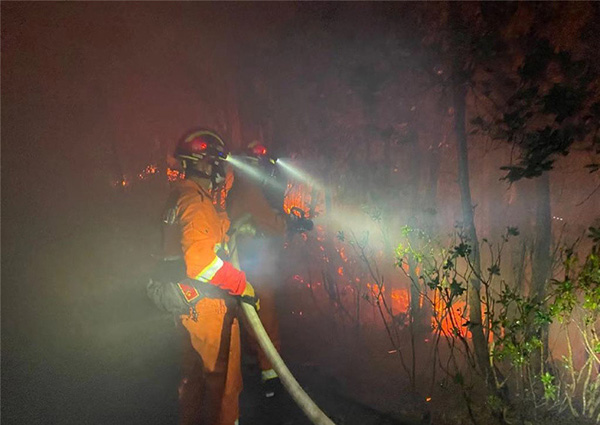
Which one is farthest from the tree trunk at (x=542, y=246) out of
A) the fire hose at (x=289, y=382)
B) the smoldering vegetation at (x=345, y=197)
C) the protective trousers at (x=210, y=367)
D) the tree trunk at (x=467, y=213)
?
the protective trousers at (x=210, y=367)

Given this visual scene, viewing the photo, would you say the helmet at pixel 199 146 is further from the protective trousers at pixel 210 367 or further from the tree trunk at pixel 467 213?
the tree trunk at pixel 467 213

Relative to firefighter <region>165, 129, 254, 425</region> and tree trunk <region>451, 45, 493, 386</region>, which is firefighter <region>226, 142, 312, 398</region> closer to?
firefighter <region>165, 129, 254, 425</region>

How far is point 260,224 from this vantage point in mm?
4637

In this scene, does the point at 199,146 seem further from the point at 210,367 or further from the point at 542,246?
the point at 542,246

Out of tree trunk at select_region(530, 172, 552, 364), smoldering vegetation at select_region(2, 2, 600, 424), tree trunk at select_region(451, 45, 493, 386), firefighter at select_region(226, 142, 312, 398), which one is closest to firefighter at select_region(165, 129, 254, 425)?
smoldering vegetation at select_region(2, 2, 600, 424)

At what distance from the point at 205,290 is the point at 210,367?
651mm

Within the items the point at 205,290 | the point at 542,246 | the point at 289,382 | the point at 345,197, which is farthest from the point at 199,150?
the point at 542,246

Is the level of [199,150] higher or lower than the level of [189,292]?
higher

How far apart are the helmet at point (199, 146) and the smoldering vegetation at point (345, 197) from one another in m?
0.79

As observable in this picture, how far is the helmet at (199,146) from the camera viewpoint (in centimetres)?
306

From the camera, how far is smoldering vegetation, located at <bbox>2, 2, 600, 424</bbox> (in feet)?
9.97

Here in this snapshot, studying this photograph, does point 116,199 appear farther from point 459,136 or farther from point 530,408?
point 530,408

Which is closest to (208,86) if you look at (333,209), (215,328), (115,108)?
(115,108)

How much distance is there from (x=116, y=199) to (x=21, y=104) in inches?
132
